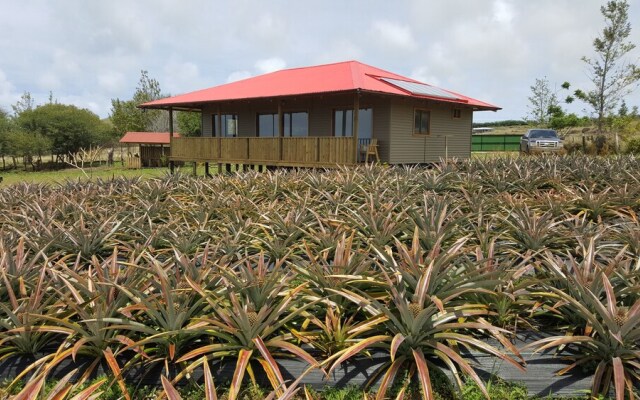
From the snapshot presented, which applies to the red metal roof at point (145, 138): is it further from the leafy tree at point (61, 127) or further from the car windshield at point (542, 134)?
the car windshield at point (542, 134)

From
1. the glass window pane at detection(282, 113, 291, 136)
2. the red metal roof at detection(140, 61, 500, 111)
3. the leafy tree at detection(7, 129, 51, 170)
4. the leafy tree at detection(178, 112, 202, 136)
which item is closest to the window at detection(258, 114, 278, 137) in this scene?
the glass window pane at detection(282, 113, 291, 136)

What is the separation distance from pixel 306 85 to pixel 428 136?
5.69 meters

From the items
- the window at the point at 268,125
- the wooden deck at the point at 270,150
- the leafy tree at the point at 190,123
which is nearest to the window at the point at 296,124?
the window at the point at 268,125

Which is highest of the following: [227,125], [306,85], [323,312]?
[306,85]

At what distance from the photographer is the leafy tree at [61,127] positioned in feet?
128

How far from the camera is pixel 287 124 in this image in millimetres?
20531

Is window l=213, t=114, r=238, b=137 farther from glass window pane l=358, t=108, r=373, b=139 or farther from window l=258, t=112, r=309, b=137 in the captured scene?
glass window pane l=358, t=108, r=373, b=139

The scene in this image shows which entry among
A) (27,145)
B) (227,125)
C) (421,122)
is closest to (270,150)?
(227,125)

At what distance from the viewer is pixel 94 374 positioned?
221cm

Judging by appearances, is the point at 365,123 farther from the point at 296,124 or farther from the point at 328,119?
the point at 296,124

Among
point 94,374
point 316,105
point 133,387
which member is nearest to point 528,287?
point 133,387

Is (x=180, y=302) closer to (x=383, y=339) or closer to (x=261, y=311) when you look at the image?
(x=261, y=311)

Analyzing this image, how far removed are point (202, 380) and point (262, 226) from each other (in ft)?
6.23

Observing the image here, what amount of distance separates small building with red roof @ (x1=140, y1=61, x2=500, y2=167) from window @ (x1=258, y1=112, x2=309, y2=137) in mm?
45
